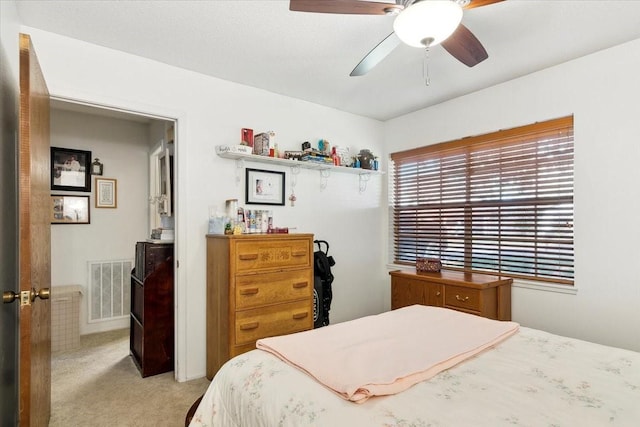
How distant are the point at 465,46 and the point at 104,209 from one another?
13.4ft

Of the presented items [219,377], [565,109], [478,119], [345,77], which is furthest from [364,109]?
[219,377]

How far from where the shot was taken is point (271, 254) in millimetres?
2824

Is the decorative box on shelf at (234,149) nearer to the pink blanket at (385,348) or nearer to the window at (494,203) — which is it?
the pink blanket at (385,348)

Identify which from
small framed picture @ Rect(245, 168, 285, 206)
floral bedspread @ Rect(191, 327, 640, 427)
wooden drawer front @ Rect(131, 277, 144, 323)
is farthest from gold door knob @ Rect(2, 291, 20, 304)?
small framed picture @ Rect(245, 168, 285, 206)

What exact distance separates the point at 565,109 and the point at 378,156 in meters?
1.91

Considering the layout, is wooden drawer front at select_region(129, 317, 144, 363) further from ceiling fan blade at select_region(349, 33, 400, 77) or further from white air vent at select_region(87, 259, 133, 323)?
ceiling fan blade at select_region(349, 33, 400, 77)

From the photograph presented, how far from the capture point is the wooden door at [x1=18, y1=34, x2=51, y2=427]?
1.40 meters

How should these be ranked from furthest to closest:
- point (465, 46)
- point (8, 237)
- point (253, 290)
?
point (253, 290)
point (465, 46)
point (8, 237)

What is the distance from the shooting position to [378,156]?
4230mm

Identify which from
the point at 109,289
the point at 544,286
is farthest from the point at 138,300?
→ the point at 544,286

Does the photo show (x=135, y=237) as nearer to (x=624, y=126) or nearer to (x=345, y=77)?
(x=345, y=77)

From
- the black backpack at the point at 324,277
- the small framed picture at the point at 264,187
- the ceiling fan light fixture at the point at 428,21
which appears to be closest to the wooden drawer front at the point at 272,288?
the black backpack at the point at 324,277

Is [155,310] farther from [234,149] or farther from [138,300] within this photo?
[234,149]

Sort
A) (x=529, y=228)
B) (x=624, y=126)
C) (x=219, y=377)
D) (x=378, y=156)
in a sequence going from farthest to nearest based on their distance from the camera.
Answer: (x=378, y=156), (x=529, y=228), (x=624, y=126), (x=219, y=377)
